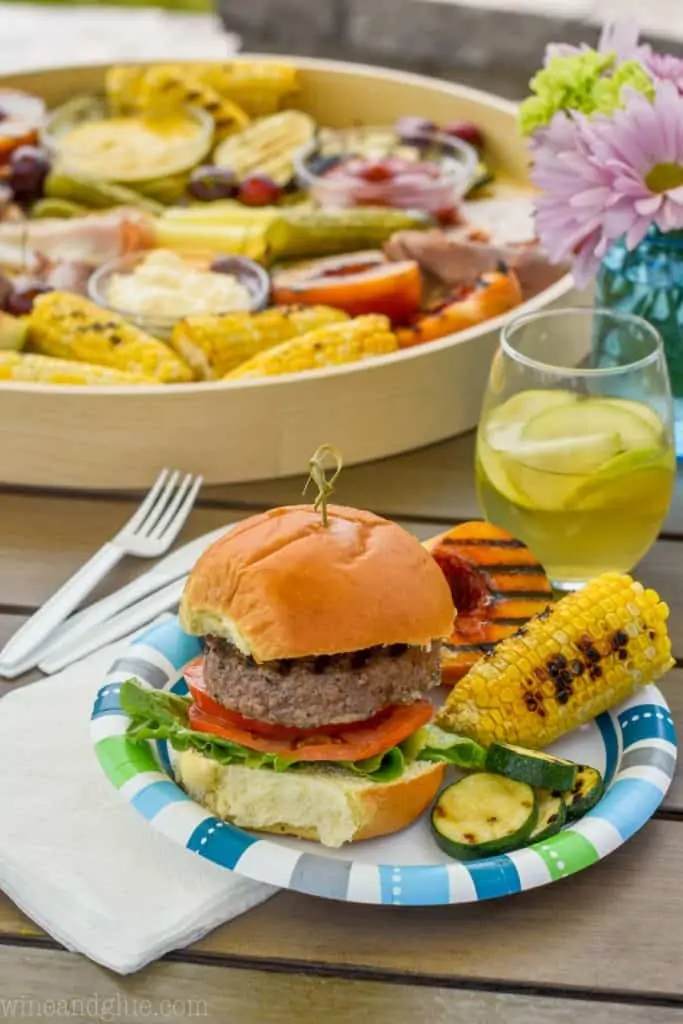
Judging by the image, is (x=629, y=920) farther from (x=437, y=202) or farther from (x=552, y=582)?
(x=437, y=202)

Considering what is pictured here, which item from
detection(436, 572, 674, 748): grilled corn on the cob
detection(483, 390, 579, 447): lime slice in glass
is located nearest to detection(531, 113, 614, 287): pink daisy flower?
detection(483, 390, 579, 447): lime slice in glass

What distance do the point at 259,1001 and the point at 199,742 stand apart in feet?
0.76

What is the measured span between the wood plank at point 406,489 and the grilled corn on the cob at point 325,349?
0.16 meters

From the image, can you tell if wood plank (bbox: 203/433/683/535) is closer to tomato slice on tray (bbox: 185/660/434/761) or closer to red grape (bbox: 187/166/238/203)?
tomato slice on tray (bbox: 185/660/434/761)

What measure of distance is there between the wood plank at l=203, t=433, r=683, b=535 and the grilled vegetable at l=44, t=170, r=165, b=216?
1027 millimetres

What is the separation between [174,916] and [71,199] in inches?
76.6

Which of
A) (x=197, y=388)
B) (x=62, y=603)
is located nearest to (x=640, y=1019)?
(x=62, y=603)

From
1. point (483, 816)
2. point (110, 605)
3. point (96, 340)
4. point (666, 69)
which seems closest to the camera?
point (483, 816)

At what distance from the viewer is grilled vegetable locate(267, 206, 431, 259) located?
2605 mm

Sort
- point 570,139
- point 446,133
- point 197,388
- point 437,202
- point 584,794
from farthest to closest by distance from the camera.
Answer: point 446,133, point 437,202, point 197,388, point 570,139, point 584,794

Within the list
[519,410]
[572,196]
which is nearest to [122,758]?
[519,410]

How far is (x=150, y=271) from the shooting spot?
7.96ft

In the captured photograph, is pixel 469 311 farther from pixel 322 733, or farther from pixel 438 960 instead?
pixel 438 960

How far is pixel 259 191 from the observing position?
288 cm
